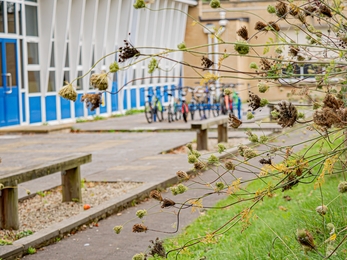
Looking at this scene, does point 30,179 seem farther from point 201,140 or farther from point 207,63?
point 201,140

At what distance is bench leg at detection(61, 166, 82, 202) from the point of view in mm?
9055

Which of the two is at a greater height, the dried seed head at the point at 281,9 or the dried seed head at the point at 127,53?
the dried seed head at the point at 281,9

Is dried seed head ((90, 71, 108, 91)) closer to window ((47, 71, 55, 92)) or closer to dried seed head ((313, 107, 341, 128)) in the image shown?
dried seed head ((313, 107, 341, 128))

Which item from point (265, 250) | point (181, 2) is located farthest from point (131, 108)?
point (265, 250)

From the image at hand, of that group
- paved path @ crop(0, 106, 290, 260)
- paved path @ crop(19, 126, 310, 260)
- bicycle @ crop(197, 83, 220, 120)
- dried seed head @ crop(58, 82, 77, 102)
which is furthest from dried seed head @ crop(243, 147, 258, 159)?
bicycle @ crop(197, 83, 220, 120)

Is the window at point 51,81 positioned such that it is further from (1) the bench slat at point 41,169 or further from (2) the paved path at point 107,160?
(1) the bench slat at point 41,169

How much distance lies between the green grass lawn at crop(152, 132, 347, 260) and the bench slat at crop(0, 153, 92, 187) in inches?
63.5

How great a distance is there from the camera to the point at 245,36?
12.9 feet

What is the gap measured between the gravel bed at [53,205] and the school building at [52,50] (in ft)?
32.3

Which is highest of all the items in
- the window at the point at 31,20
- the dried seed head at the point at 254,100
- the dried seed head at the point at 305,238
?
the window at the point at 31,20

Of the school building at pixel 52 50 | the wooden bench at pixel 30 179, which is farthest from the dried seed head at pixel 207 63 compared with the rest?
the school building at pixel 52 50

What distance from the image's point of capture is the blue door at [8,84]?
2047 cm

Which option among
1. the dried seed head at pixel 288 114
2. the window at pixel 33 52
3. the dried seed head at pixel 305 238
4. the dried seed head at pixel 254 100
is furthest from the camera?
the window at pixel 33 52

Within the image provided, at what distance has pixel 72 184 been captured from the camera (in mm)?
9094
